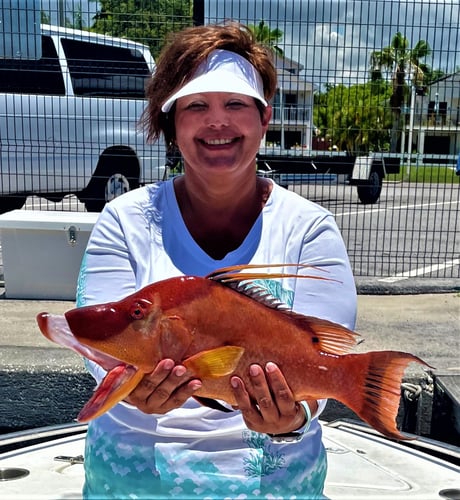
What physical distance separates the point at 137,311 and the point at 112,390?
163mm

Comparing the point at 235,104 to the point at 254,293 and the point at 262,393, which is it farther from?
the point at 262,393

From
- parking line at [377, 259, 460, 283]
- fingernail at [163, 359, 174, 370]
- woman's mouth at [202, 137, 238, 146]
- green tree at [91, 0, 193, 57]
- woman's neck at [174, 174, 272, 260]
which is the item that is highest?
green tree at [91, 0, 193, 57]

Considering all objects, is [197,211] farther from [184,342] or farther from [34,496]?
[34,496]

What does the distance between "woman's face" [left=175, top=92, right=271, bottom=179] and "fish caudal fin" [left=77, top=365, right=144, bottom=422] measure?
685 mm

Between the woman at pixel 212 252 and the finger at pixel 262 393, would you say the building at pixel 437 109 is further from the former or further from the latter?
the finger at pixel 262 393

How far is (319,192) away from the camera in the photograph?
12602 mm

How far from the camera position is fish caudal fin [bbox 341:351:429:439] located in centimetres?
147

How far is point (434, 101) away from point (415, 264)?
5.38ft

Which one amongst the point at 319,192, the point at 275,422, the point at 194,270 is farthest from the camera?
the point at 319,192

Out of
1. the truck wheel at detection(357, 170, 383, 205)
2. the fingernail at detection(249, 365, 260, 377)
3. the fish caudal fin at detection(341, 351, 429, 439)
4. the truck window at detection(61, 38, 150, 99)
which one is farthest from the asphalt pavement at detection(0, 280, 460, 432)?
the truck wheel at detection(357, 170, 383, 205)

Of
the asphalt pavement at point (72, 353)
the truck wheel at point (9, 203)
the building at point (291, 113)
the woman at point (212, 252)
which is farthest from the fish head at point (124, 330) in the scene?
the truck wheel at point (9, 203)

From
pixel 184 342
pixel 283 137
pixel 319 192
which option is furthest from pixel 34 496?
pixel 319 192

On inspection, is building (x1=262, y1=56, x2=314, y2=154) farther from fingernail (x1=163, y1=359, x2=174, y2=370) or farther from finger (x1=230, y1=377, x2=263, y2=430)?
fingernail (x1=163, y1=359, x2=174, y2=370)

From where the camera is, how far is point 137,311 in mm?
1369
